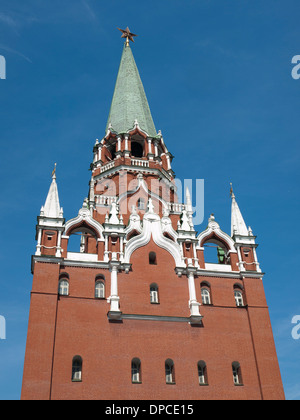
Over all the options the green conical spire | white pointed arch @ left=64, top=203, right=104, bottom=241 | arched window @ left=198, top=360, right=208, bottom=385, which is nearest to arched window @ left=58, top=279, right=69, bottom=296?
white pointed arch @ left=64, top=203, right=104, bottom=241

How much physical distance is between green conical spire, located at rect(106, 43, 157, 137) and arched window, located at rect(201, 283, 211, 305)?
16357mm

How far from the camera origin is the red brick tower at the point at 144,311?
90.7ft

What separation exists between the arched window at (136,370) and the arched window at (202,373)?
3575 millimetres

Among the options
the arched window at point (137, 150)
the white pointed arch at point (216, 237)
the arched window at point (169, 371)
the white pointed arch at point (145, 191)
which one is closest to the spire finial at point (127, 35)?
the arched window at point (137, 150)

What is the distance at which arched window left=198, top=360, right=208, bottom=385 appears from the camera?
29.0m

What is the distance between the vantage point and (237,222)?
1436 inches

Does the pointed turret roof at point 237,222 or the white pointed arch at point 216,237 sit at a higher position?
the pointed turret roof at point 237,222

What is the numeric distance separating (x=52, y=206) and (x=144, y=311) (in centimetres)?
950

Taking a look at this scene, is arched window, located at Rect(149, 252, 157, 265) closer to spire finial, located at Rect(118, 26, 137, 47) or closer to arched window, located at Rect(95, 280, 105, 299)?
arched window, located at Rect(95, 280, 105, 299)

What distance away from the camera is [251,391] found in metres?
29.1

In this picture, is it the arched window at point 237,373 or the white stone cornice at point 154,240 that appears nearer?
the arched window at point 237,373

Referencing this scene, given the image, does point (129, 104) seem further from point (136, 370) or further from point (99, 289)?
point (136, 370)

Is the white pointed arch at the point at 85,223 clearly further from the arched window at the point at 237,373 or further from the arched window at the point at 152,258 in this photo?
the arched window at the point at 237,373
